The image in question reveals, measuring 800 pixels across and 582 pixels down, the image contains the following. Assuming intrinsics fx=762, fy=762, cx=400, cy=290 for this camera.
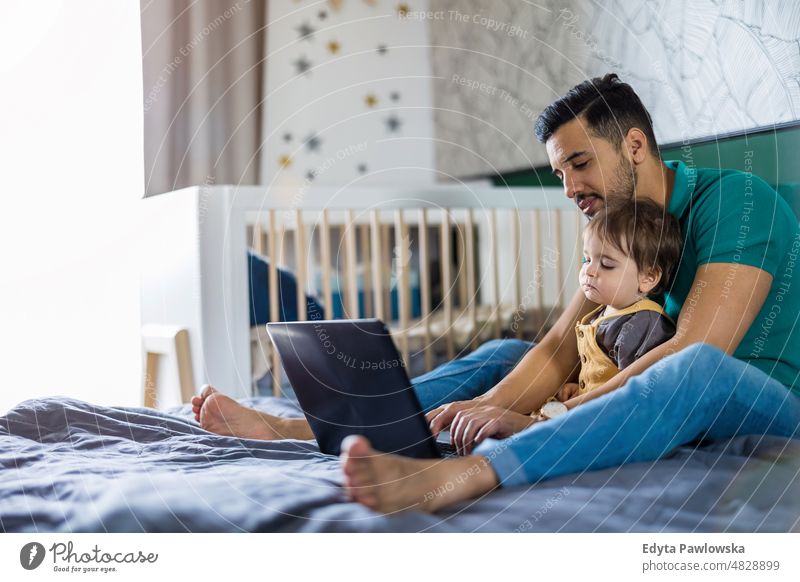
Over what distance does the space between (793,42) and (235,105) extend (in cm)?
188

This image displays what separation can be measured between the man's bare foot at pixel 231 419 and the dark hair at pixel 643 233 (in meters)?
0.47

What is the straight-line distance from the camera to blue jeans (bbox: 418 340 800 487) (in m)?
0.70

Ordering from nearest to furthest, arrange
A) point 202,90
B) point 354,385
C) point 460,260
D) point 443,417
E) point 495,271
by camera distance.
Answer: point 354,385 → point 443,417 → point 495,271 → point 460,260 → point 202,90

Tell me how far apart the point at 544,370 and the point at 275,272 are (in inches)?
25.7

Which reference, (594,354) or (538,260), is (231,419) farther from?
(538,260)

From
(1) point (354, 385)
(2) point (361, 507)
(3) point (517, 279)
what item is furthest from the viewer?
(3) point (517, 279)

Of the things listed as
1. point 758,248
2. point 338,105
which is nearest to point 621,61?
point 758,248

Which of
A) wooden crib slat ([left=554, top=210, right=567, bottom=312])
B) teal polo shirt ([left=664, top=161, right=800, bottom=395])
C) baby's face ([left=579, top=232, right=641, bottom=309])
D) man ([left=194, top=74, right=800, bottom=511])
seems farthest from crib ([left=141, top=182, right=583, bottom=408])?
teal polo shirt ([left=664, top=161, right=800, bottom=395])

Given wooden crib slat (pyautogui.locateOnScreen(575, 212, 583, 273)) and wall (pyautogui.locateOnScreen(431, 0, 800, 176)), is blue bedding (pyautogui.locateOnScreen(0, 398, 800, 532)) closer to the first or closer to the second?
wall (pyautogui.locateOnScreen(431, 0, 800, 176))

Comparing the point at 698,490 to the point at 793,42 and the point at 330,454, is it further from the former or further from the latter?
the point at 793,42

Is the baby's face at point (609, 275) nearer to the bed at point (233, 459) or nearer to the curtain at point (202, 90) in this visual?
the bed at point (233, 459)

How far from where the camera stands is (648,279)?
95 centimetres

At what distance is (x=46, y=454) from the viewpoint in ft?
2.71
